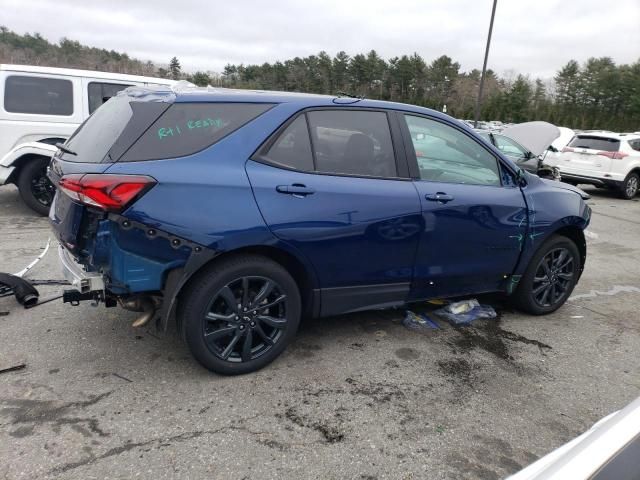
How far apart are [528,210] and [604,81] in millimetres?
48328

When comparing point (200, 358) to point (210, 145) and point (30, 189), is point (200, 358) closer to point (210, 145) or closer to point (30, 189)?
point (210, 145)

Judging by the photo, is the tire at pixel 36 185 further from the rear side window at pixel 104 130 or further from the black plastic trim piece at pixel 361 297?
the black plastic trim piece at pixel 361 297

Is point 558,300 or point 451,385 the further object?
point 558,300

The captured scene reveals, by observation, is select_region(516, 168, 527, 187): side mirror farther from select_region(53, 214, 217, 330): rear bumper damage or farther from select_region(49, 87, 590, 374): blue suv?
select_region(53, 214, 217, 330): rear bumper damage

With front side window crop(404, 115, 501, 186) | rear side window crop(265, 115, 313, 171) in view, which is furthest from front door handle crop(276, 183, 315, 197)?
front side window crop(404, 115, 501, 186)

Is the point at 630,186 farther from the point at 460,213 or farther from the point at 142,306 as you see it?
the point at 142,306

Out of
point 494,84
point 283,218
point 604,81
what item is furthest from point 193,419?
point 494,84

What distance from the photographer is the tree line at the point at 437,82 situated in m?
42.7

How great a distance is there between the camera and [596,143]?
13.4m

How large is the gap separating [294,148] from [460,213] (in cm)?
134

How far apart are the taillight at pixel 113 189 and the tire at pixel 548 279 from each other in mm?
3213

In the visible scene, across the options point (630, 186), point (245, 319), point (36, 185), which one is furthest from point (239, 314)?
point (630, 186)

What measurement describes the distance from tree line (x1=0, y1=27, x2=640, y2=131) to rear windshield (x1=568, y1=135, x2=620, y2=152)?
98.5 ft

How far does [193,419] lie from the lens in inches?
107
